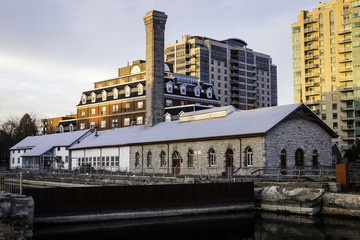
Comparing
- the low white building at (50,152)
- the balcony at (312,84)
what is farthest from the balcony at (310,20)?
the low white building at (50,152)

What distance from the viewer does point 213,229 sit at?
74.5 ft

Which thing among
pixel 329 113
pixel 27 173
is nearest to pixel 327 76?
pixel 329 113

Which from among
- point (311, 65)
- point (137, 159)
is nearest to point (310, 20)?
point (311, 65)

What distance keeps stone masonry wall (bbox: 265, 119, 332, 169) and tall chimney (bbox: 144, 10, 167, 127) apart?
22.9 meters

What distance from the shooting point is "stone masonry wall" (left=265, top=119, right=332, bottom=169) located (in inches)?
1388

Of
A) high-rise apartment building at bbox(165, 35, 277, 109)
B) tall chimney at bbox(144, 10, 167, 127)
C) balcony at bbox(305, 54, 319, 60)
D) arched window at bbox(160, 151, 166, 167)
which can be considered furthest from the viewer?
high-rise apartment building at bbox(165, 35, 277, 109)

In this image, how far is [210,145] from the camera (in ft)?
130

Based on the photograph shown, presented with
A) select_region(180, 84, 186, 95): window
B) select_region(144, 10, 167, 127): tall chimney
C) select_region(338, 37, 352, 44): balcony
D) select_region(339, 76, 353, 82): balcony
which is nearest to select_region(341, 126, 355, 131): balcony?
select_region(339, 76, 353, 82): balcony

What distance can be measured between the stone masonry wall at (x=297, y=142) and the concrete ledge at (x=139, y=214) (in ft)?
25.0

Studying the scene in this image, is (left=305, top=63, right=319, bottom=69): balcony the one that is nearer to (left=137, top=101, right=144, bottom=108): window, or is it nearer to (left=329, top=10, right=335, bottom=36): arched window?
(left=329, top=10, right=335, bottom=36): arched window

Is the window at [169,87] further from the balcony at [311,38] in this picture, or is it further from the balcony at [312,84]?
the balcony at [311,38]

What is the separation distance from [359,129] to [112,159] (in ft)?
192

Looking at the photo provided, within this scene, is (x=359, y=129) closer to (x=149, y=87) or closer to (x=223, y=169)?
(x=149, y=87)

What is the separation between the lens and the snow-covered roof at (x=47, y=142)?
6552 centimetres
